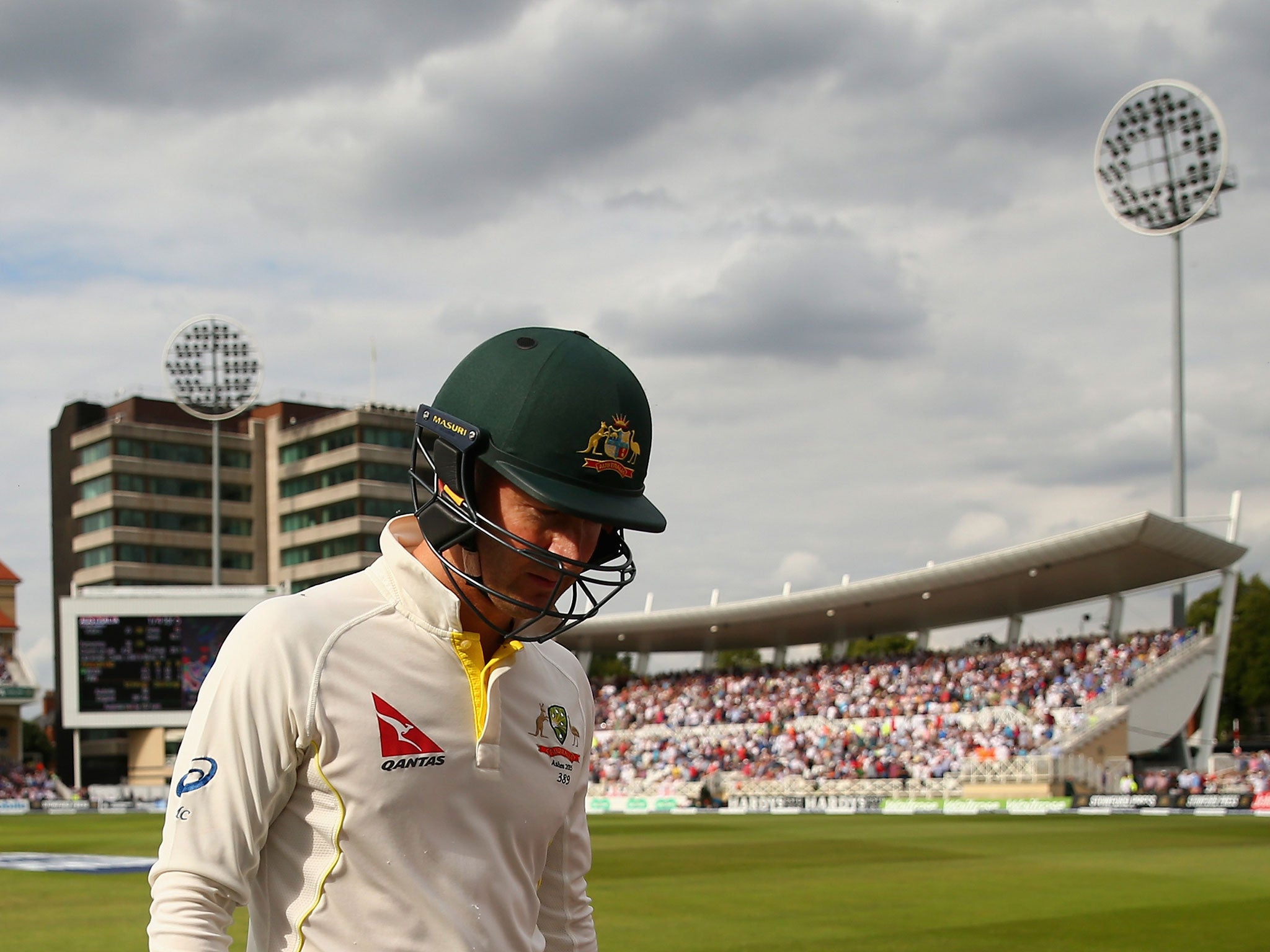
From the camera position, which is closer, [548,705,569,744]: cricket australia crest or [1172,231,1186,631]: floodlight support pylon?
[548,705,569,744]: cricket australia crest

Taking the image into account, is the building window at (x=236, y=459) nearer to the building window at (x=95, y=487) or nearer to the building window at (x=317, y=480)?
the building window at (x=317, y=480)

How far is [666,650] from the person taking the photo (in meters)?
60.6

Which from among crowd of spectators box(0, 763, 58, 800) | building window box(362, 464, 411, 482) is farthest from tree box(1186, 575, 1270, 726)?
crowd of spectators box(0, 763, 58, 800)

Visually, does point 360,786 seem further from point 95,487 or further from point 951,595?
point 95,487

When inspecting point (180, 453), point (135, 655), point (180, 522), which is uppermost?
point (180, 453)

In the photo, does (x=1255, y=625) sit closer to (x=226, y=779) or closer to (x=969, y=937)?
(x=969, y=937)

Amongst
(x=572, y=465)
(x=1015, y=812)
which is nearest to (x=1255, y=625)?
(x=1015, y=812)

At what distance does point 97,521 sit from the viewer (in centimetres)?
9244

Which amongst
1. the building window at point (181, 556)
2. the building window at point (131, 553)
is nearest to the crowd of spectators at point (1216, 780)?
the building window at point (181, 556)

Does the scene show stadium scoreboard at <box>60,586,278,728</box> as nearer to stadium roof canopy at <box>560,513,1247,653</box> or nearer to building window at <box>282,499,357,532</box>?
stadium roof canopy at <box>560,513,1247,653</box>

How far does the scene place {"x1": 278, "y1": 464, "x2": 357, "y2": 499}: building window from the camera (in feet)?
296

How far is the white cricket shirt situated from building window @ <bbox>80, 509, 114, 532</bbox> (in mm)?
95001

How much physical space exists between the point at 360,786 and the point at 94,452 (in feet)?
318

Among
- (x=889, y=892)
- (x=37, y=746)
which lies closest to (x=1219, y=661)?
(x=889, y=892)
